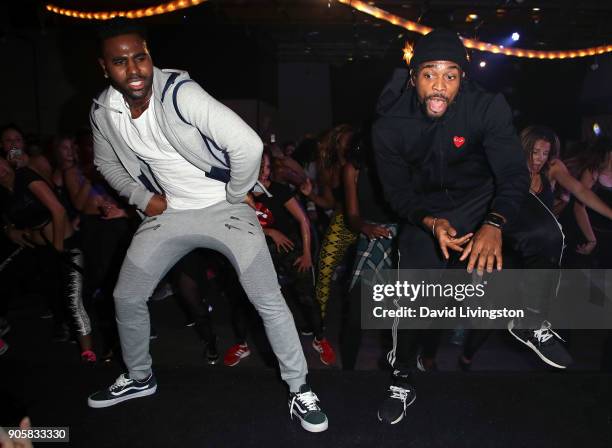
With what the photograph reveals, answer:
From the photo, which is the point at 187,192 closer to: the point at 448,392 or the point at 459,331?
the point at 448,392

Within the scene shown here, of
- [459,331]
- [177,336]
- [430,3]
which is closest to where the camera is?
[459,331]

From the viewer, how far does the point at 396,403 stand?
96.1 inches

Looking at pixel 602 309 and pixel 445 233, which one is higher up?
pixel 445 233

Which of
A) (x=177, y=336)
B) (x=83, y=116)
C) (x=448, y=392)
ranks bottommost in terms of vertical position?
(x=177, y=336)

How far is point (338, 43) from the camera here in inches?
543

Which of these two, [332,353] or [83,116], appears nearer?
[332,353]

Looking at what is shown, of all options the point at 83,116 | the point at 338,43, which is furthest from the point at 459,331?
the point at 338,43

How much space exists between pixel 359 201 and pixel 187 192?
1.36m

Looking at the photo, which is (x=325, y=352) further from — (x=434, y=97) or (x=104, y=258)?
(x=434, y=97)

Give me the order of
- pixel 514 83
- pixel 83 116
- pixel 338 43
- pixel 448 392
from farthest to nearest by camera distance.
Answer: pixel 338 43 → pixel 514 83 → pixel 83 116 → pixel 448 392

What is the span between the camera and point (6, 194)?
3801mm

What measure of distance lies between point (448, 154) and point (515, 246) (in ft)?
1.84

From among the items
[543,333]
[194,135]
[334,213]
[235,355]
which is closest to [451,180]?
[543,333]

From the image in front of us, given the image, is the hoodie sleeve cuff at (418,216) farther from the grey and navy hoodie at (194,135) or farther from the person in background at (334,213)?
the person in background at (334,213)
